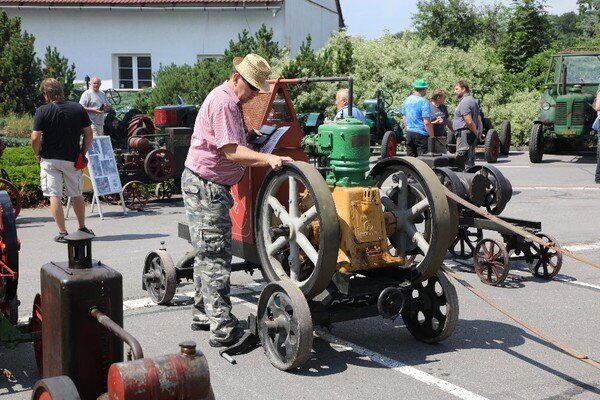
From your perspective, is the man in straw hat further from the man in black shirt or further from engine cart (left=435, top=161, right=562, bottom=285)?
the man in black shirt

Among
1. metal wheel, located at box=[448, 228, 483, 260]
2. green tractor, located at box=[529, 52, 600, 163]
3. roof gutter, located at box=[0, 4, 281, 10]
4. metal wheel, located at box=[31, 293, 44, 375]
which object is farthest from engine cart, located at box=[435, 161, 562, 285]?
roof gutter, located at box=[0, 4, 281, 10]

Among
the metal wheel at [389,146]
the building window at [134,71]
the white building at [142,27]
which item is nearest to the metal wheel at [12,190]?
the metal wheel at [389,146]

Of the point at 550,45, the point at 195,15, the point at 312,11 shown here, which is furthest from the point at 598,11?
the point at 195,15

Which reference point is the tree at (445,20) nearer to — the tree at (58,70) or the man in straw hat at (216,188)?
the tree at (58,70)

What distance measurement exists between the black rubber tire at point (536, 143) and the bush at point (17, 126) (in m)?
11.7

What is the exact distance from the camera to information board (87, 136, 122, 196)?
1172 cm

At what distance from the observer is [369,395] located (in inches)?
193

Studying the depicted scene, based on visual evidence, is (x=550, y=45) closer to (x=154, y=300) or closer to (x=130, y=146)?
(x=130, y=146)

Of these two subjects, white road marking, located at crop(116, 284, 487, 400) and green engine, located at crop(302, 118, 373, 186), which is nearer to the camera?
white road marking, located at crop(116, 284, 487, 400)

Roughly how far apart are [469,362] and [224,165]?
2174mm

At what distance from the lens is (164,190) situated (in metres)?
13.5

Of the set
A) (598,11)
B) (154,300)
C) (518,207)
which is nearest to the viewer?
(154,300)

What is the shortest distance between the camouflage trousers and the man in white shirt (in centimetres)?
996

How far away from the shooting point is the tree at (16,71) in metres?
20.8
